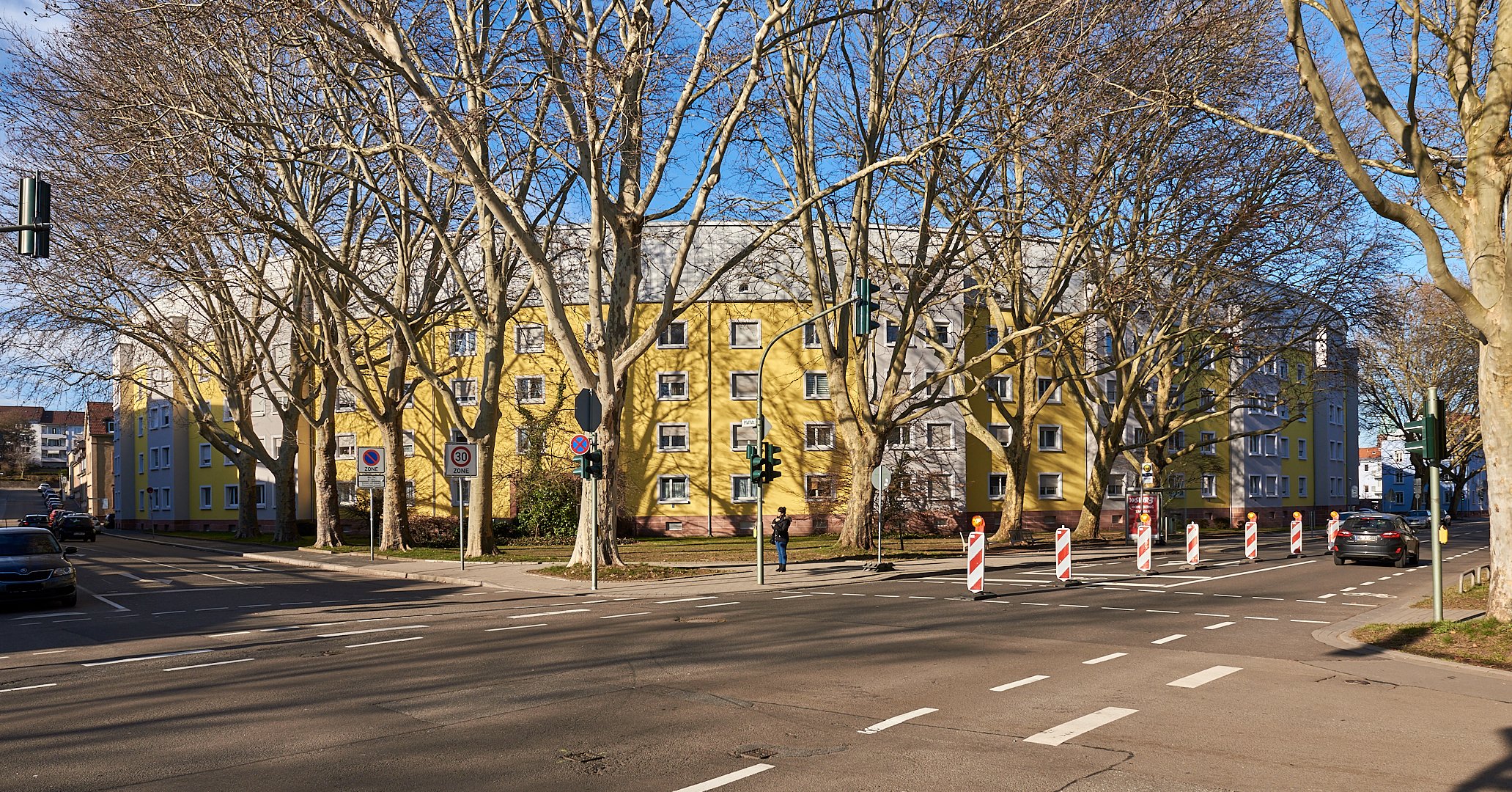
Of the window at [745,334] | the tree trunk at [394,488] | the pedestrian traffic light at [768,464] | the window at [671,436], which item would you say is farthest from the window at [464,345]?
the pedestrian traffic light at [768,464]

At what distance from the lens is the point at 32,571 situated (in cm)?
1825

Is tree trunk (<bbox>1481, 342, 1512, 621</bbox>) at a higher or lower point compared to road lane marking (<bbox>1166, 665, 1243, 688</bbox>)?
higher

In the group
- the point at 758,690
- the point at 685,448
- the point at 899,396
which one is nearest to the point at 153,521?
the point at 685,448

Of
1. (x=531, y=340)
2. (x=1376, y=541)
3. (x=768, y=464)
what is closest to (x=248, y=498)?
(x=531, y=340)

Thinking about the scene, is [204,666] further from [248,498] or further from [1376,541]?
[248,498]

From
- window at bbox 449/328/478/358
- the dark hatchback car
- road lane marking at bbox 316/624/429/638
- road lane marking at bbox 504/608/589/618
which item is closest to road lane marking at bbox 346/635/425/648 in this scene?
road lane marking at bbox 316/624/429/638

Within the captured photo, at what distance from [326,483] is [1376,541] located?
32625 mm

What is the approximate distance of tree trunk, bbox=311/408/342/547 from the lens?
37156 millimetres

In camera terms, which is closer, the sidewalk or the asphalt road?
the asphalt road

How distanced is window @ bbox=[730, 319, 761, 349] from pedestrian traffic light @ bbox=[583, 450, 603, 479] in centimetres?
2880

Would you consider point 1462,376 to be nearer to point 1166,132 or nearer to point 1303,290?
point 1303,290

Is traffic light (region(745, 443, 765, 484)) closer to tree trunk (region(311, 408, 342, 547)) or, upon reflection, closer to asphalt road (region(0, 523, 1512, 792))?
asphalt road (region(0, 523, 1512, 792))

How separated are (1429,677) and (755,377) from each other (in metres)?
39.8

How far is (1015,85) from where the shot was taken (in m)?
22.2
